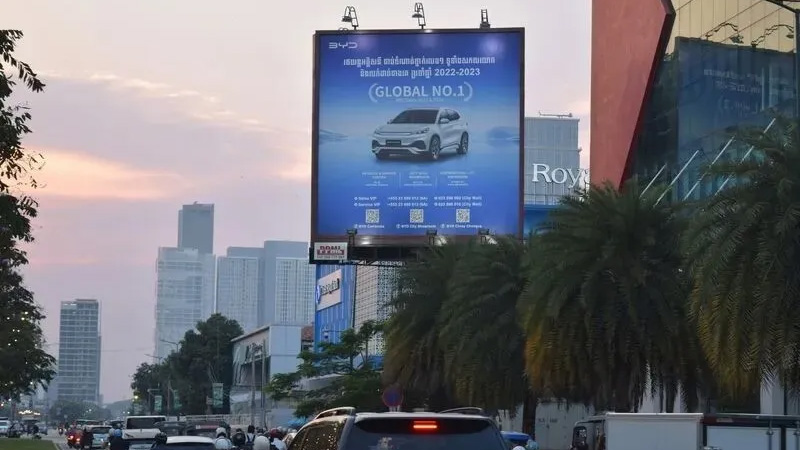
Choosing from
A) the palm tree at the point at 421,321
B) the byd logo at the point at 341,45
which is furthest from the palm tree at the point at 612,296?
the byd logo at the point at 341,45

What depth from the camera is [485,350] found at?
4509 cm

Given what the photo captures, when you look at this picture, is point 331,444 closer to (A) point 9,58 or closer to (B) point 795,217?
(A) point 9,58

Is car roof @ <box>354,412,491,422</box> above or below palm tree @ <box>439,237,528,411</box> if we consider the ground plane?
below

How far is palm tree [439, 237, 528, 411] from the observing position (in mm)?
44594

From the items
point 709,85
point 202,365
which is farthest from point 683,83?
point 202,365

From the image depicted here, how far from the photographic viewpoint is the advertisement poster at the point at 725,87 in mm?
48969

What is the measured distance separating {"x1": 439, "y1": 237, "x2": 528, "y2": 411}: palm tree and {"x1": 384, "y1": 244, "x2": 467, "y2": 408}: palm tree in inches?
118

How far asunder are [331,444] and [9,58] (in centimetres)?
925

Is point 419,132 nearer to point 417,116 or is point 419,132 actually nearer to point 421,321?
point 417,116

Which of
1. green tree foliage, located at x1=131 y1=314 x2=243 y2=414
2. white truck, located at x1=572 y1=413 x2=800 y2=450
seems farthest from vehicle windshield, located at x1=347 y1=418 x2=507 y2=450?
green tree foliage, located at x1=131 y1=314 x2=243 y2=414

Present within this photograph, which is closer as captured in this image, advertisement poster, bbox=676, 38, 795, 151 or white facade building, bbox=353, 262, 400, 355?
advertisement poster, bbox=676, 38, 795, 151

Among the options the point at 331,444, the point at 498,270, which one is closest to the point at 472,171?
the point at 498,270

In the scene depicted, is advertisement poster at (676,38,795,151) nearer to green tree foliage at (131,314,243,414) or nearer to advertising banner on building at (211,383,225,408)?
advertising banner on building at (211,383,225,408)

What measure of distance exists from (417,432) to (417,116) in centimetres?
4544
